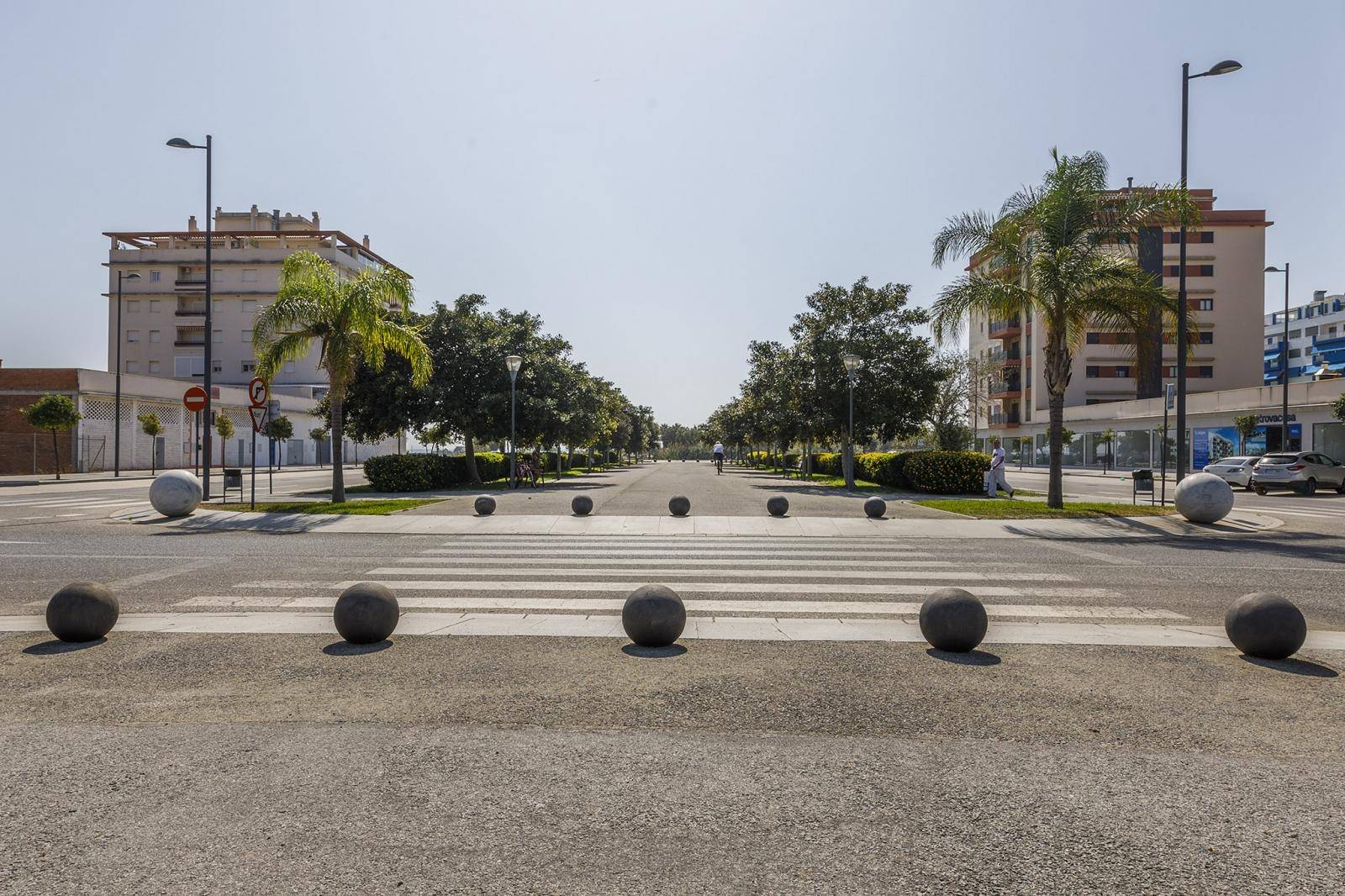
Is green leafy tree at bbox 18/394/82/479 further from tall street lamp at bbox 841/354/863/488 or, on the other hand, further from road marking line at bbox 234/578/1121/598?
road marking line at bbox 234/578/1121/598

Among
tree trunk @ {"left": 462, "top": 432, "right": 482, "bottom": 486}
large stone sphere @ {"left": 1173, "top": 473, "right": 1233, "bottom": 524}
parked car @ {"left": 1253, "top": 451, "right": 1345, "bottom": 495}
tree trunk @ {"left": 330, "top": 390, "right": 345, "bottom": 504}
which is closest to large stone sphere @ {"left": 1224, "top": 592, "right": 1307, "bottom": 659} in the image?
large stone sphere @ {"left": 1173, "top": 473, "right": 1233, "bottom": 524}

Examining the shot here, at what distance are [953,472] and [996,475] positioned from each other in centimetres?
190

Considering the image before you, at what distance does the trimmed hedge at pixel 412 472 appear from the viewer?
27.5 meters

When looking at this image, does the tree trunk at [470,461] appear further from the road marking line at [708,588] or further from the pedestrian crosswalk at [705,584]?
the road marking line at [708,588]

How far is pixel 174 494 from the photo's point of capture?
60.0ft

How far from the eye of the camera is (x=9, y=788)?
154 inches

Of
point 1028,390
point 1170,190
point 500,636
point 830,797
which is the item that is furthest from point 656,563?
point 1028,390

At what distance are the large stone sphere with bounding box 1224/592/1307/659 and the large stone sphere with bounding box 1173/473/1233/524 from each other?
500 inches

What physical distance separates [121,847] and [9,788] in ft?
3.54

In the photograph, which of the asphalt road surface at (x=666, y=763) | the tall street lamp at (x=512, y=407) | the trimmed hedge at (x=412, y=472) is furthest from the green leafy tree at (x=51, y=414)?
the asphalt road surface at (x=666, y=763)

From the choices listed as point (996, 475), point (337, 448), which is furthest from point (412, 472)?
point (996, 475)

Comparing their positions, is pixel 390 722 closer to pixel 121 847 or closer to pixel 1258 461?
pixel 121 847

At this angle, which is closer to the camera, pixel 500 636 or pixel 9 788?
pixel 9 788

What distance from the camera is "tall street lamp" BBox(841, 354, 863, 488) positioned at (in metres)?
28.0
